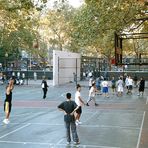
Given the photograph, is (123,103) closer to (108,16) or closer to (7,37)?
(108,16)

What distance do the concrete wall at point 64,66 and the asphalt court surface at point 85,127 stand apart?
18.3m

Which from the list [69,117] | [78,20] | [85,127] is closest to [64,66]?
[78,20]

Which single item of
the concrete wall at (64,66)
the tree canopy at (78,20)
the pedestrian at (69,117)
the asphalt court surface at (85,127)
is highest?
the tree canopy at (78,20)

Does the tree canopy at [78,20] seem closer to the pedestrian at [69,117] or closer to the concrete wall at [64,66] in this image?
the concrete wall at [64,66]

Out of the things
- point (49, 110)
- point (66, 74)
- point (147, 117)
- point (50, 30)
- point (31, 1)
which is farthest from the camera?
point (50, 30)

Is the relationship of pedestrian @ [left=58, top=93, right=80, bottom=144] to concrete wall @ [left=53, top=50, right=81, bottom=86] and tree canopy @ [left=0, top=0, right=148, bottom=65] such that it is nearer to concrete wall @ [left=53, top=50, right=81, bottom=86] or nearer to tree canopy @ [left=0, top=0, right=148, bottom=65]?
tree canopy @ [left=0, top=0, right=148, bottom=65]

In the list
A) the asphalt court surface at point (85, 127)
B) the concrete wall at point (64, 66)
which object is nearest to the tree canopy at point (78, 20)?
the asphalt court surface at point (85, 127)

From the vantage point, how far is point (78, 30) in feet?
96.5

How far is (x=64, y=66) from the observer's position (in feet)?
155

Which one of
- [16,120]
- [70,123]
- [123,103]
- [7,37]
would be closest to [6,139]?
[70,123]

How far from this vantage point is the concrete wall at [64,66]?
144 ft

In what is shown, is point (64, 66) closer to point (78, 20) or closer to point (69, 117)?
point (78, 20)

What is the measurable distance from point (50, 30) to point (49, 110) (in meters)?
46.2

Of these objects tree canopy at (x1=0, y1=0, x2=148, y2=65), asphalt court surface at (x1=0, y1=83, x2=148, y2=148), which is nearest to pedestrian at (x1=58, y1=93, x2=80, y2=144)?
asphalt court surface at (x1=0, y1=83, x2=148, y2=148)
